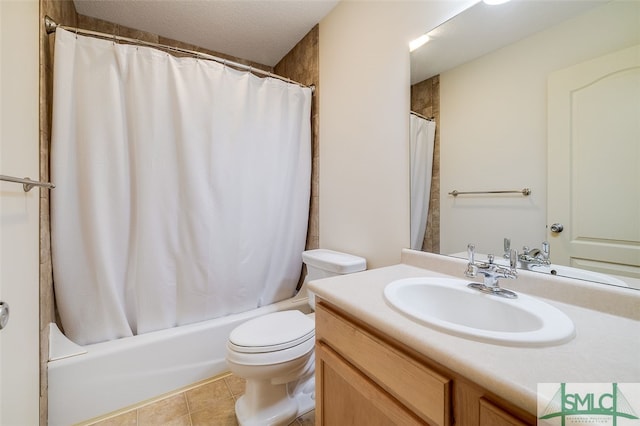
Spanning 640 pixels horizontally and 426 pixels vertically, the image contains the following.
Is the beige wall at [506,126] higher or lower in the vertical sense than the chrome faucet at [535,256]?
higher

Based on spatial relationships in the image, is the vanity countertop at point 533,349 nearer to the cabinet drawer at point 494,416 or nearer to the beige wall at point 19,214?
the cabinet drawer at point 494,416

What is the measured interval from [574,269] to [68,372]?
6.94ft

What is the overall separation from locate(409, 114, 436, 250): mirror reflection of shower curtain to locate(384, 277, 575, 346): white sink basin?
1.09 ft

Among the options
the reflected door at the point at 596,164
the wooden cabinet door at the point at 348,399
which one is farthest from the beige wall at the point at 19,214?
the reflected door at the point at 596,164

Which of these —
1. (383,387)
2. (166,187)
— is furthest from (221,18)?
(383,387)

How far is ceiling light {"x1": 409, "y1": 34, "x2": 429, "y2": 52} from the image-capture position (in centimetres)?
117

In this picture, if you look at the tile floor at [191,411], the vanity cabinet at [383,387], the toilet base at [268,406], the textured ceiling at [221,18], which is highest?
the textured ceiling at [221,18]

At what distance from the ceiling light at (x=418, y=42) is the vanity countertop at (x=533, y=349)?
109 cm

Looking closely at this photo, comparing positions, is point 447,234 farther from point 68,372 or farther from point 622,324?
point 68,372

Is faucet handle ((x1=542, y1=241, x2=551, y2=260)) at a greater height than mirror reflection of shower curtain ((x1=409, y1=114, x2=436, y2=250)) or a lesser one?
lesser

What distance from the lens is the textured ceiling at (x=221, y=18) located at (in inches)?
64.1

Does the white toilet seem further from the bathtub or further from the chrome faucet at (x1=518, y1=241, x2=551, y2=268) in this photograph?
the chrome faucet at (x1=518, y1=241, x2=551, y2=268)

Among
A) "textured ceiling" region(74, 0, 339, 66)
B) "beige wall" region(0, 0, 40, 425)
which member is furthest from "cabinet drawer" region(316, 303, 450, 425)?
"textured ceiling" region(74, 0, 339, 66)

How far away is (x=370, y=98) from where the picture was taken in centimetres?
145
